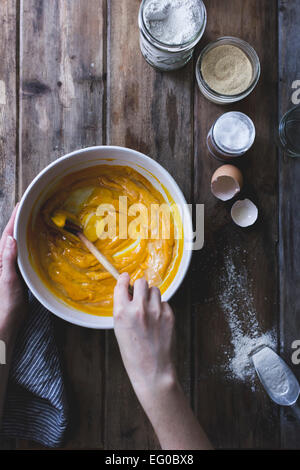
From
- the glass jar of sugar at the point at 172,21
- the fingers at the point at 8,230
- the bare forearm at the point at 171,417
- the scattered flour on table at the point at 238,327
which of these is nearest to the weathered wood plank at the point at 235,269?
the scattered flour on table at the point at 238,327

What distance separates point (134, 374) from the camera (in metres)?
0.79

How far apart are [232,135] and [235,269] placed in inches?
12.1

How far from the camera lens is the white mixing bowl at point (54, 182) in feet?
2.85

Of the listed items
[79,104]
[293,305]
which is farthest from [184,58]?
[293,305]

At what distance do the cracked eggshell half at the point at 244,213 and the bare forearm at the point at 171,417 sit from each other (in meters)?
0.40

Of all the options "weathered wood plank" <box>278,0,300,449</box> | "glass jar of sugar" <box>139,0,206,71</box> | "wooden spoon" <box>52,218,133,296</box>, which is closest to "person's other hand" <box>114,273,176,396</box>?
"wooden spoon" <box>52,218,133,296</box>

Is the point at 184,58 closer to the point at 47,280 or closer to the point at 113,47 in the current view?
the point at 113,47

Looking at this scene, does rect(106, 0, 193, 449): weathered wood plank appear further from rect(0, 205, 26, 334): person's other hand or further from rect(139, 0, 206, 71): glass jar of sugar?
rect(0, 205, 26, 334): person's other hand

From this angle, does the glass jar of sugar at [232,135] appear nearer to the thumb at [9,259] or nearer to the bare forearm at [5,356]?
the thumb at [9,259]

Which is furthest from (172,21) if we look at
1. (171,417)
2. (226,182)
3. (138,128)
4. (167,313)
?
(171,417)

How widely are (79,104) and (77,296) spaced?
45 centimetres

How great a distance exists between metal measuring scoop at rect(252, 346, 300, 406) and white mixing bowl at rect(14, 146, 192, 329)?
31 centimetres

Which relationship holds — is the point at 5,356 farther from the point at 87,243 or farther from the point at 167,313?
the point at 167,313

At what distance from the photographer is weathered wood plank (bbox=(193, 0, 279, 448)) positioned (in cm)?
101
